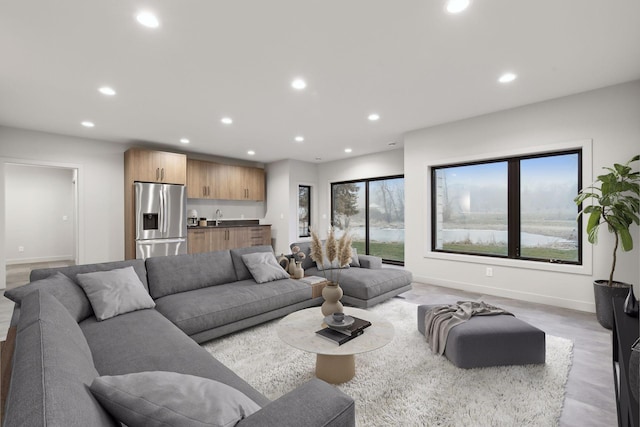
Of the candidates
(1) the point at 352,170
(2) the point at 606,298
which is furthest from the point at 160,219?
(2) the point at 606,298

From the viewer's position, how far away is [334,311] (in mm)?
2357

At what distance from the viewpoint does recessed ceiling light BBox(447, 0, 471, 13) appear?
200 centimetres

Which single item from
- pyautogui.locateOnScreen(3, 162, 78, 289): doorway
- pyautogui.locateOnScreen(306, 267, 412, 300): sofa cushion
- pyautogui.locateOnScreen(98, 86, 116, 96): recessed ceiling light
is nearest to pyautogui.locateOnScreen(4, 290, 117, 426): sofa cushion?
pyautogui.locateOnScreen(306, 267, 412, 300): sofa cushion

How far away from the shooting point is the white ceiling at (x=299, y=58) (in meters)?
2.10

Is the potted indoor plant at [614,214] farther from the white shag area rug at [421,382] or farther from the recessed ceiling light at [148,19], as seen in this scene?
the recessed ceiling light at [148,19]

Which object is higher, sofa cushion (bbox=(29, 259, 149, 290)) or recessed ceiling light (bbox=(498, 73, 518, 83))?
recessed ceiling light (bbox=(498, 73, 518, 83))

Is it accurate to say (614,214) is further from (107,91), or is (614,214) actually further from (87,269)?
(107,91)

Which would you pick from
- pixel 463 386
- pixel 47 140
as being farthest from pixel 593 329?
pixel 47 140

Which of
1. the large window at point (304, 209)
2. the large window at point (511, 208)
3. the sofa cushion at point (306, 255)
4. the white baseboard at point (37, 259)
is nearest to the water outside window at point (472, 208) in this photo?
the large window at point (511, 208)

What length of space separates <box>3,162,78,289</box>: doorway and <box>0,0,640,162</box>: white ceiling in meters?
3.87

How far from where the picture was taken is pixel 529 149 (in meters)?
3.93

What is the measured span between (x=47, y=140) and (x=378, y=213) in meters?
6.37

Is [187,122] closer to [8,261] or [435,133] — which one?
[435,133]

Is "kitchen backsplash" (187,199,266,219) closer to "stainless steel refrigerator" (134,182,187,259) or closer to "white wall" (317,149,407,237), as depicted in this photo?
"stainless steel refrigerator" (134,182,187,259)
